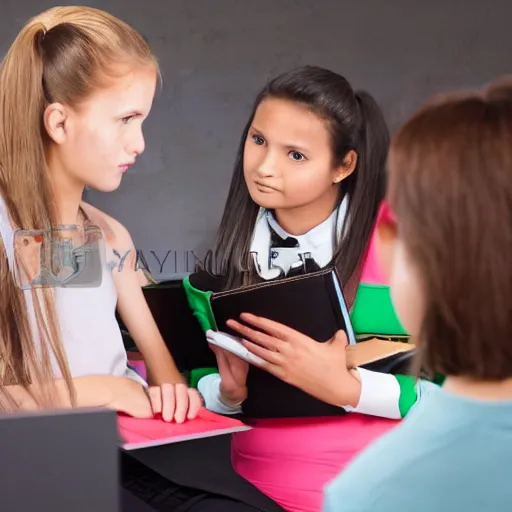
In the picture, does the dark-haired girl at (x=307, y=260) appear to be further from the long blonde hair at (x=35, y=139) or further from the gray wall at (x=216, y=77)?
the long blonde hair at (x=35, y=139)

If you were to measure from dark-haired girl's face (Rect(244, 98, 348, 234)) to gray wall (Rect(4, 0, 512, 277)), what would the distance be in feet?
0.17

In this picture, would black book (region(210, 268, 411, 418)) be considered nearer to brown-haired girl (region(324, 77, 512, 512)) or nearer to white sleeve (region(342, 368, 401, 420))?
white sleeve (region(342, 368, 401, 420))

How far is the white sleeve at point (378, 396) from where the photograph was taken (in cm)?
163

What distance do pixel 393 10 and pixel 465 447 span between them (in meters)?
1.14

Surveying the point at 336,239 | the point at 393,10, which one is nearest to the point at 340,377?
the point at 336,239

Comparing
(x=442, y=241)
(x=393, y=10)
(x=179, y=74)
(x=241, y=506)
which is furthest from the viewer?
(x=393, y=10)

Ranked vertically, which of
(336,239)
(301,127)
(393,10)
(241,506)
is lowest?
(241,506)

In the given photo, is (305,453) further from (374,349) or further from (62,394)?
(62,394)

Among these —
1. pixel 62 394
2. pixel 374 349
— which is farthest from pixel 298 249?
pixel 62 394

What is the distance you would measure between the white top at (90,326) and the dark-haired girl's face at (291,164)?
36cm

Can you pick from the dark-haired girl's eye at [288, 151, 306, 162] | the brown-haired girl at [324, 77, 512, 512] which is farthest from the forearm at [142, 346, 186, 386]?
the brown-haired girl at [324, 77, 512, 512]

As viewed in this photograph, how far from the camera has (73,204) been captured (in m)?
1.60

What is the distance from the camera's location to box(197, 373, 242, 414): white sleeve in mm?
1667

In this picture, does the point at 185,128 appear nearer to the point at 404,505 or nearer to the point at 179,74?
the point at 179,74
